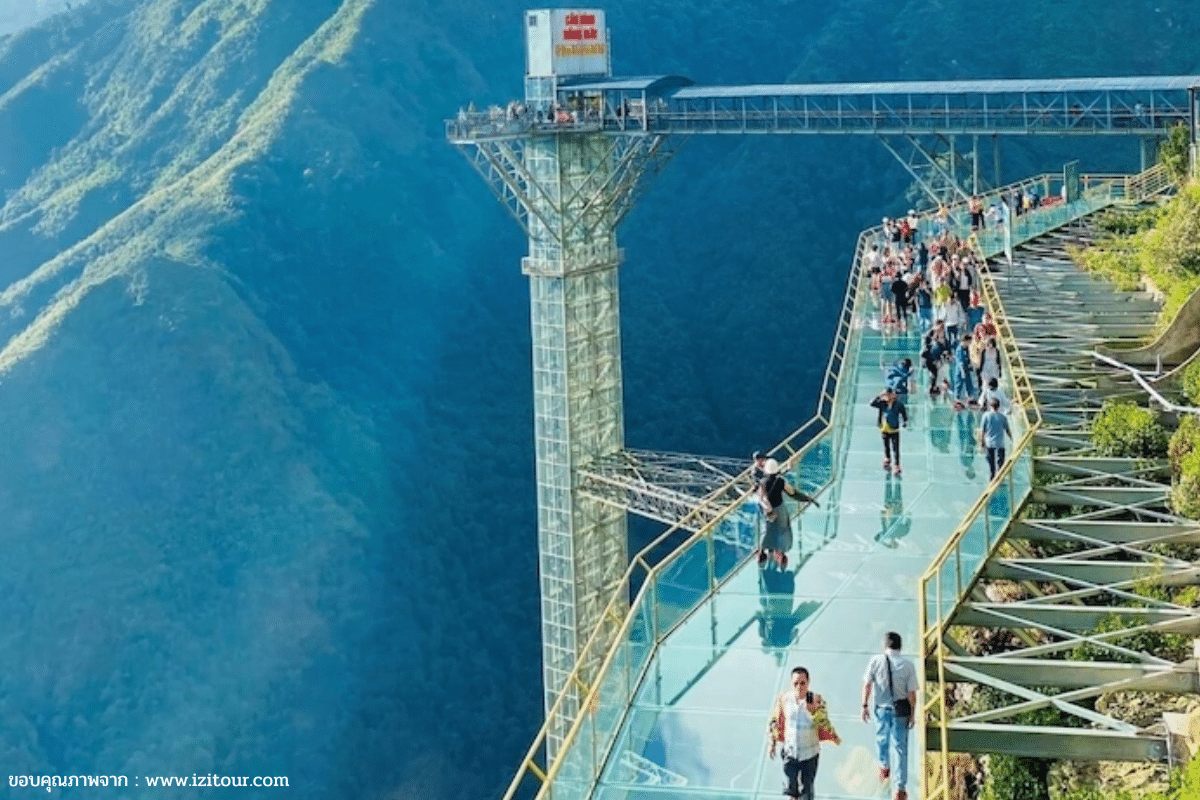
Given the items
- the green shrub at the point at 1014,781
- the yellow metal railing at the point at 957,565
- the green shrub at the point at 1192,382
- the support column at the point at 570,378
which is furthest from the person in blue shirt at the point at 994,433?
the support column at the point at 570,378

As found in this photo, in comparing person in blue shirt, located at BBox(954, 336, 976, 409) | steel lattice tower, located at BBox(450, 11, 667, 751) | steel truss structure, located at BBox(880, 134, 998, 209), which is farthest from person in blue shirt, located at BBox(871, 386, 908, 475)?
steel lattice tower, located at BBox(450, 11, 667, 751)

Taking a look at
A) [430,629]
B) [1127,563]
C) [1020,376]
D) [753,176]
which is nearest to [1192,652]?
[1127,563]

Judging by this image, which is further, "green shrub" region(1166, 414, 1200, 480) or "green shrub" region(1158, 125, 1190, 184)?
"green shrub" region(1158, 125, 1190, 184)

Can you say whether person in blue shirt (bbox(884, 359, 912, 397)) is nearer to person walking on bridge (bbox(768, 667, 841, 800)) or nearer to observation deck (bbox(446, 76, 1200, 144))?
person walking on bridge (bbox(768, 667, 841, 800))

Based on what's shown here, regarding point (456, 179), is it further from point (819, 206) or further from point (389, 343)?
point (819, 206)

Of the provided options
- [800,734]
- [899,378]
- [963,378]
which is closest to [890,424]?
[899,378]

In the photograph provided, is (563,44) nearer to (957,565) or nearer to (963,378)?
(963,378)

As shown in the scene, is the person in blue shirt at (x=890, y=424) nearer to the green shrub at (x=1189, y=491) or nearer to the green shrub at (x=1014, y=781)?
the green shrub at (x=1189, y=491)
